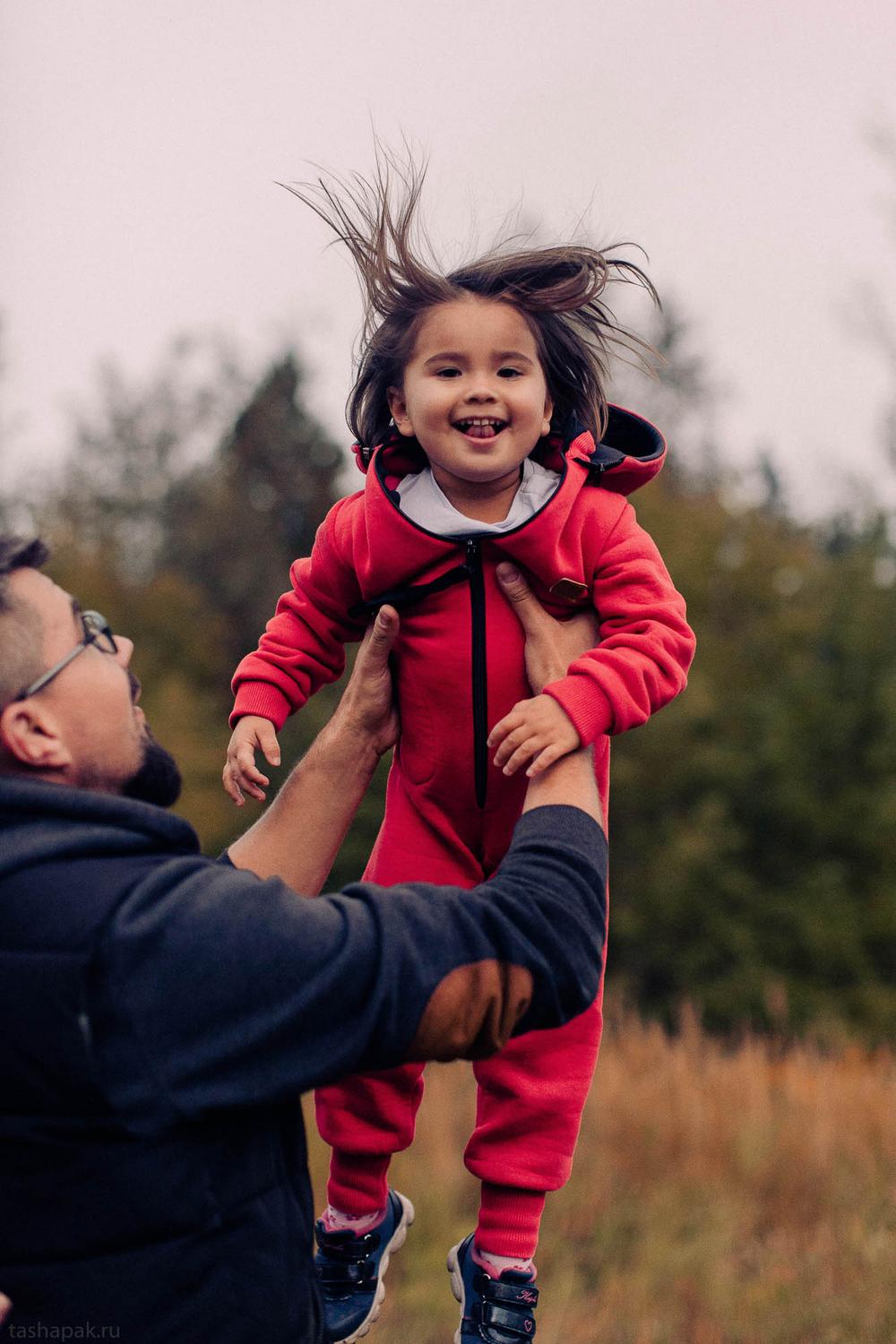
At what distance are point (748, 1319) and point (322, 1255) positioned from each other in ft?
9.02

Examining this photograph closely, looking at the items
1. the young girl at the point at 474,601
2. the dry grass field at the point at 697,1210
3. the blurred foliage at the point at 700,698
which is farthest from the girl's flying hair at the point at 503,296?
the blurred foliage at the point at 700,698

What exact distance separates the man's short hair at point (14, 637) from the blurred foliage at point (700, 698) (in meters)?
15.3

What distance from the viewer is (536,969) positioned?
76.0 inches

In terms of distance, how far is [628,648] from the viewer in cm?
233

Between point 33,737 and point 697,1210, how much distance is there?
5011 millimetres

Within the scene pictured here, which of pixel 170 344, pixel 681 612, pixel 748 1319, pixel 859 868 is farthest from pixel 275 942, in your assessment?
pixel 170 344

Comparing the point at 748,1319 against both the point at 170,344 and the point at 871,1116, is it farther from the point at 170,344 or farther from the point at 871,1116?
the point at 170,344

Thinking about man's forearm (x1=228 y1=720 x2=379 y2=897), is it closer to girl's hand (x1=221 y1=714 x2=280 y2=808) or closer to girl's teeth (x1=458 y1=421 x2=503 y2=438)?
girl's hand (x1=221 y1=714 x2=280 y2=808)

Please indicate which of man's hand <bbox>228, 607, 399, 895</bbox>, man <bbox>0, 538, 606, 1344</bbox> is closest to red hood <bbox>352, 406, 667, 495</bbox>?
man's hand <bbox>228, 607, 399, 895</bbox>

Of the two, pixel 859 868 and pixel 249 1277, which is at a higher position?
pixel 249 1277

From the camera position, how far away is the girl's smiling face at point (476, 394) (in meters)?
2.44

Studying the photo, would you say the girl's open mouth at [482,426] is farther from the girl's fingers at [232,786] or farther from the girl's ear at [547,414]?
the girl's fingers at [232,786]

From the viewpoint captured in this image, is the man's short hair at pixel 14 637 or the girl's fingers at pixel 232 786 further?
the girl's fingers at pixel 232 786

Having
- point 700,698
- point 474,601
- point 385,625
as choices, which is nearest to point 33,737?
point 385,625
